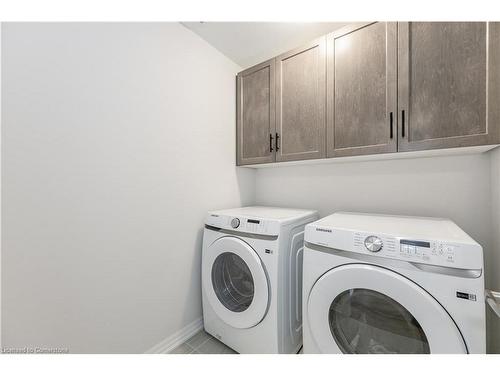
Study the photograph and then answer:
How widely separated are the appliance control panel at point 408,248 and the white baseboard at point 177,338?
1288 millimetres

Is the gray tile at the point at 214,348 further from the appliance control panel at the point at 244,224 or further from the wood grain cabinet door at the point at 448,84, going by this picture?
the wood grain cabinet door at the point at 448,84

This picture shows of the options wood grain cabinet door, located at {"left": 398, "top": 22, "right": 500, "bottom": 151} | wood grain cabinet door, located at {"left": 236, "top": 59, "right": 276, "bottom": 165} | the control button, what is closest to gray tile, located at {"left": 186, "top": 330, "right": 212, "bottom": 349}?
the control button

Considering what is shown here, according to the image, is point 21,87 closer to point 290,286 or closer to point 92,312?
point 92,312

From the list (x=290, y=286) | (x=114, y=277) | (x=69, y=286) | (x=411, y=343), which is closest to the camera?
(x=411, y=343)

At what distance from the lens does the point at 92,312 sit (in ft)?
3.18

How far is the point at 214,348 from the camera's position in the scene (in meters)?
1.30

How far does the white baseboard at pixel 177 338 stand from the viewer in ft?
4.00

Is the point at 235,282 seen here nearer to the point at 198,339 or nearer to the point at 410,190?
the point at 198,339

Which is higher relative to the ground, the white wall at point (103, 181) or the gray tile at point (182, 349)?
the white wall at point (103, 181)

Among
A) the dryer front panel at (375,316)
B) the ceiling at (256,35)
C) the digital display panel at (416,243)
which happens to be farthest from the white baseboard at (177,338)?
the ceiling at (256,35)

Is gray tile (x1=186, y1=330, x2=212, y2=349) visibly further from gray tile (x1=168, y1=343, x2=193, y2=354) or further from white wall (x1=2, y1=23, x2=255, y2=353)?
white wall (x1=2, y1=23, x2=255, y2=353)
